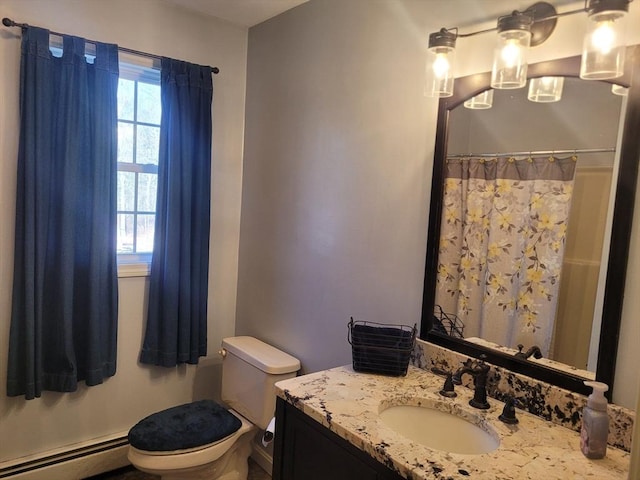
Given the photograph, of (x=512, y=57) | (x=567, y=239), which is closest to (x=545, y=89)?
(x=512, y=57)

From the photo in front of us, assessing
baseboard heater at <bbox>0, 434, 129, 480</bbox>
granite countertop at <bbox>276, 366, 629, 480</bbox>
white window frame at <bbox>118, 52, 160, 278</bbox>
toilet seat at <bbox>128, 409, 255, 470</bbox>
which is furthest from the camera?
white window frame at <bbox>118, 52, 160, 278</bbox>

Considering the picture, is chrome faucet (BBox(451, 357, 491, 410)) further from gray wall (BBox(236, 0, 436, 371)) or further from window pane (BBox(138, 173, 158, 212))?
window pane (BBox(138, 173, 158, 212))

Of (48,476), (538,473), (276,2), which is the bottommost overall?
(48,476)

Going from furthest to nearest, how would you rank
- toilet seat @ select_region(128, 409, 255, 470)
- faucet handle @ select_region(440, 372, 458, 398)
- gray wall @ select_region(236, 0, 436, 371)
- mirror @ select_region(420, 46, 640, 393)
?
toilet seat @ select_region(128, 409, 255, 470), gray wall @ select_region(236, 0, 436, 371), faucet handle @ select_region(440, 372, 458, 398), mirror @ select_region(420, 46, 640, 393)

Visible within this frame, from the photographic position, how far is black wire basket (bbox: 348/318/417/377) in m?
1.64

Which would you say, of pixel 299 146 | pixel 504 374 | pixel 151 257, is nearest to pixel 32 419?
pixel 151 257

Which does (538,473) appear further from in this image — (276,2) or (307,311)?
(276,2)

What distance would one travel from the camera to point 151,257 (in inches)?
95.9

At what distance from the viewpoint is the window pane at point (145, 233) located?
2.46 metres

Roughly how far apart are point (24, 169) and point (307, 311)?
140 centimetres

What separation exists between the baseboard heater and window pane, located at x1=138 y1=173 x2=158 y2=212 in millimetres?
1212

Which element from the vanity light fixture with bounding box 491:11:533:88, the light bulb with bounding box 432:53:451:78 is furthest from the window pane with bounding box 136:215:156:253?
the vanity light fixture with bounding box 491:11:533:88

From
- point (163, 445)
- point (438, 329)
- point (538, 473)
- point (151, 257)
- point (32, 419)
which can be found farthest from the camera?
point (151, 257)

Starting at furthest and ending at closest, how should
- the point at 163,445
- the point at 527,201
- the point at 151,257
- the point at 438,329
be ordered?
the point at 151,257, the point at 163,445, the point at 438,329, the point at 527,201
